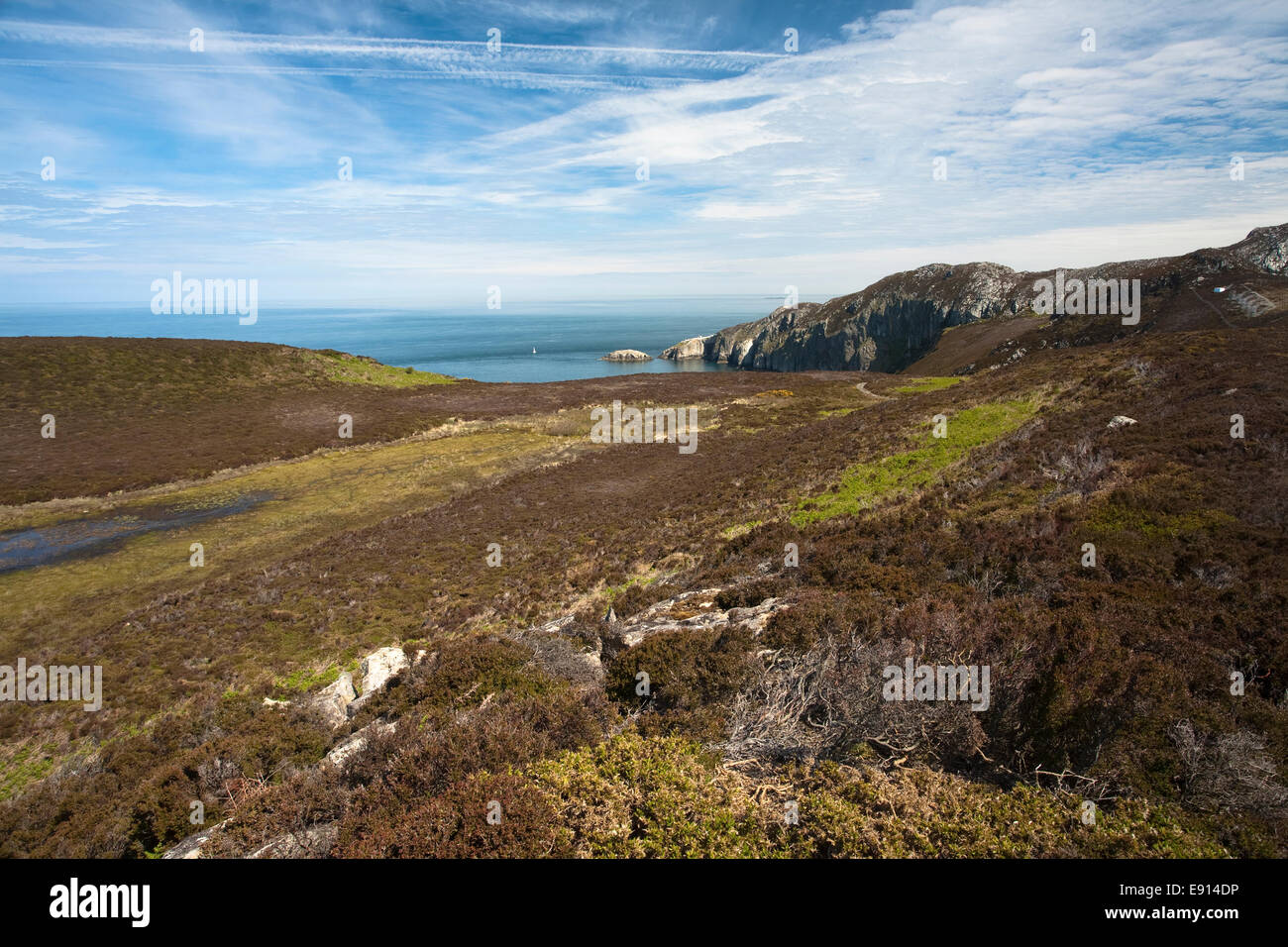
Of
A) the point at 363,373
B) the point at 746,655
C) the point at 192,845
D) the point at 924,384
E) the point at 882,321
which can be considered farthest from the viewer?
the point at 882,321

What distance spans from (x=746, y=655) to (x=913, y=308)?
12429 cm

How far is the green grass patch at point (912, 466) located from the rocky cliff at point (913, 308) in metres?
47.0

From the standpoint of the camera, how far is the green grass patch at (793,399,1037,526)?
19.0m

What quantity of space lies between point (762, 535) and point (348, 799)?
520 inches

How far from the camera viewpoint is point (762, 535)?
17141 millimetres

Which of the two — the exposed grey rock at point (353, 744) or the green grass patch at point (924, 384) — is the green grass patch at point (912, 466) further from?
the green grass patch at point (924, 384)

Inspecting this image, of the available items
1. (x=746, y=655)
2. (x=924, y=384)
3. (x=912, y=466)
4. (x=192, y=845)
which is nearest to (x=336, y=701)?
(x=192, y=845)

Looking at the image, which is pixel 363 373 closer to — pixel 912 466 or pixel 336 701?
pixel 912 466

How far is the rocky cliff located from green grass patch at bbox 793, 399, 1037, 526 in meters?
47.0

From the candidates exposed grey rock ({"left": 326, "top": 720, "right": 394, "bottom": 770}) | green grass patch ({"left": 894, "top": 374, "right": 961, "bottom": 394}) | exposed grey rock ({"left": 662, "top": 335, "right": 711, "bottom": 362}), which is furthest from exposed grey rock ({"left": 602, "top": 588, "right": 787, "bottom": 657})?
exposed grey rock ({"left": 662, "top": 335, "right": 711, "bottom": 362})

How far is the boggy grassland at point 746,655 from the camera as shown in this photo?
5.09m

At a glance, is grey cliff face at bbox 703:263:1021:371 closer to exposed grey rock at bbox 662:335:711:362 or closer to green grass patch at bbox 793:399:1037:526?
exposed grey rock at bbox 662:335:711:362

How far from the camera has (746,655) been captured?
26.0 feet

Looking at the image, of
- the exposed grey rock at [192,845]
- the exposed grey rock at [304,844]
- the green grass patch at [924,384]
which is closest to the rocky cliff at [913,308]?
the green grass patch at [924,384]
